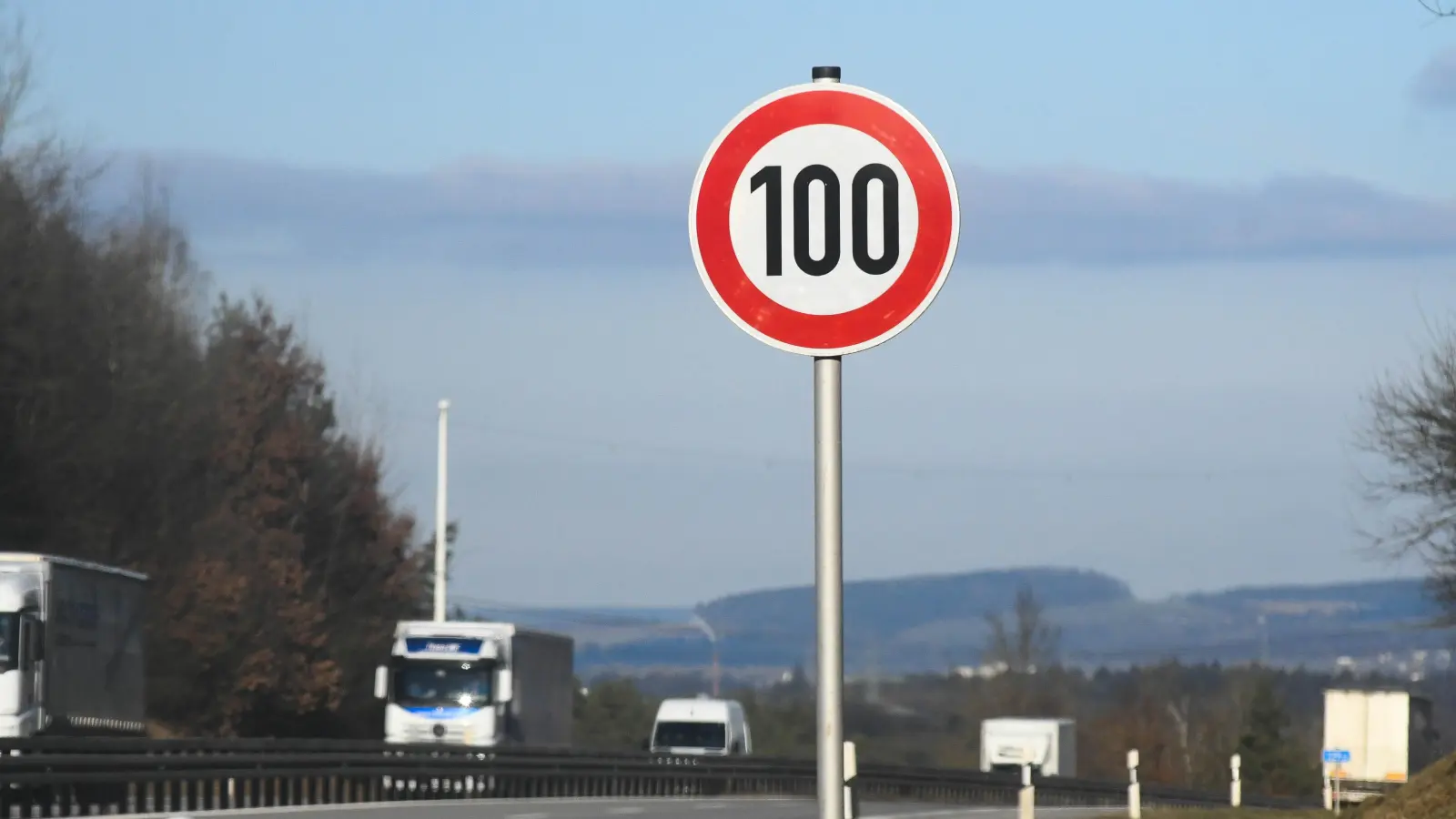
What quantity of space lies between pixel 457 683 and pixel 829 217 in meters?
41.1

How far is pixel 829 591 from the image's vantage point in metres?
→ 4.75

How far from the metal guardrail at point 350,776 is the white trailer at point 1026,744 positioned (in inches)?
422

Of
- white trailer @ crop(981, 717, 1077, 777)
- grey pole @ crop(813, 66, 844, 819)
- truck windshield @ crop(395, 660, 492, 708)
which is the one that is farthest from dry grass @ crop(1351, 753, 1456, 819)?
white trailer @ crop(981, 717, 1077, 777)

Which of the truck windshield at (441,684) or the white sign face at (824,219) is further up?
the white sign face at (824,219)

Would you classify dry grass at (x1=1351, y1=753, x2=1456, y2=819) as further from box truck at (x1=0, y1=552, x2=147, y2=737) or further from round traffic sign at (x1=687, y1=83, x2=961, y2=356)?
box truck at (x1=0, y1=552, x2=147, y2=737)

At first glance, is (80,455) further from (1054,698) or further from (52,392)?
(1054,698)

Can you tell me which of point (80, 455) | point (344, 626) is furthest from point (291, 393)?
point (80, 455)

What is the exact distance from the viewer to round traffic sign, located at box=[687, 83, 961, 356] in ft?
16.2

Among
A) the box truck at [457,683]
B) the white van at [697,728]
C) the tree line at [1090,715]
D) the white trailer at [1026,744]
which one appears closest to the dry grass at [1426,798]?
the box truck at [457,683]

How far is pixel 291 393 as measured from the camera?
75.1 meters

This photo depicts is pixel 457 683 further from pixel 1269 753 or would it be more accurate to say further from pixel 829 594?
pixel 1269 753

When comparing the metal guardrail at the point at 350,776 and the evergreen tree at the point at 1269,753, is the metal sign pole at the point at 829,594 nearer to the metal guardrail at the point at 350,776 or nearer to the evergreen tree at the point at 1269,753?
the metal guardrail at the point at 350,776

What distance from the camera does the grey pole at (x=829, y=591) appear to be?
4750 millimetres

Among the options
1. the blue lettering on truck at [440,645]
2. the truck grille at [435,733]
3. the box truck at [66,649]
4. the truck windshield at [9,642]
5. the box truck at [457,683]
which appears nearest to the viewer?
the truck windshield at [9,642]
